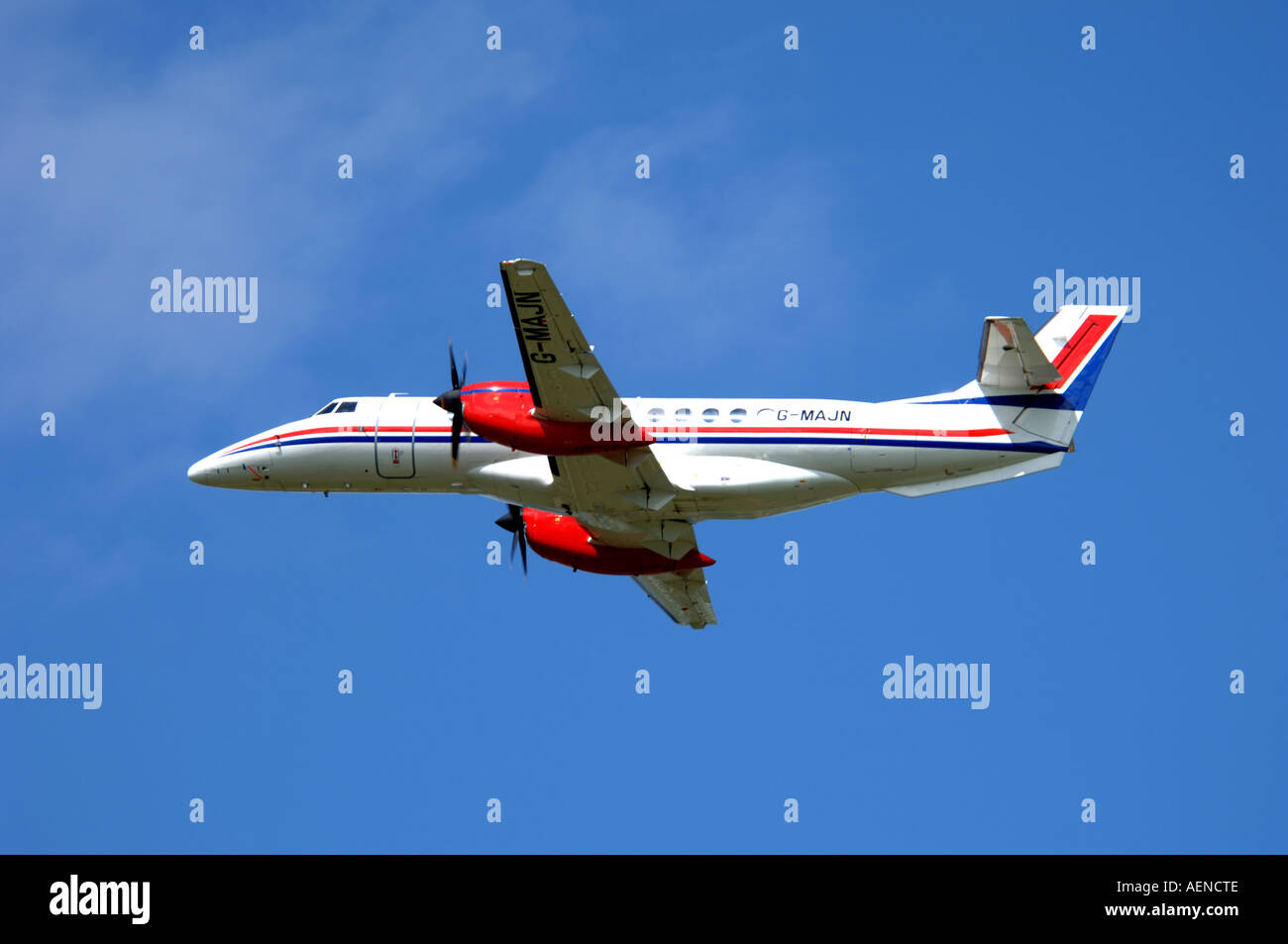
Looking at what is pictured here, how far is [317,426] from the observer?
40156 mm

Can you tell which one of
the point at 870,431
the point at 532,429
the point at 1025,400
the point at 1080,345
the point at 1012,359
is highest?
the point at 1080,345

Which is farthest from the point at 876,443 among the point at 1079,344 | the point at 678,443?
the point at 1079,344

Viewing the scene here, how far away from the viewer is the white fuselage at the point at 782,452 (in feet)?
122

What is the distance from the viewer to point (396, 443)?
39312mm

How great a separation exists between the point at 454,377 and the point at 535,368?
13.8 ft

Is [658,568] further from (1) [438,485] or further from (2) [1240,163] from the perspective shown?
(2) [1240,163]

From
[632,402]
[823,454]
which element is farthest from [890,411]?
[632,402]

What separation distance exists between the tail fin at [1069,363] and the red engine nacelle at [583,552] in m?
9.32

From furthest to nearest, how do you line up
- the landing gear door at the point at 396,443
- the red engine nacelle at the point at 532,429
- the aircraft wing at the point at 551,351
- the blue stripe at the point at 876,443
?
the landing gear door at the point at 396,443 < the blue stripe at the point at 876,443 < the red engine nacelle at the point at 532,429 < the aircraft wing at the point at 551,351

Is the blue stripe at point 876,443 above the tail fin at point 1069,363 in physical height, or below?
below

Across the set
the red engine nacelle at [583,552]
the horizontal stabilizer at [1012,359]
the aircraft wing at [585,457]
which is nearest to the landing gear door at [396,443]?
the red engine nacelle at [583,552]

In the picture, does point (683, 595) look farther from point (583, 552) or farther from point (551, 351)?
point (551, 351)

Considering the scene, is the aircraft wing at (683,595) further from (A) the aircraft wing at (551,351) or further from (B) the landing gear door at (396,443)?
(A) the aircraft wing at (551,351)

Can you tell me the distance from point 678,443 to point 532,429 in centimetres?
401
